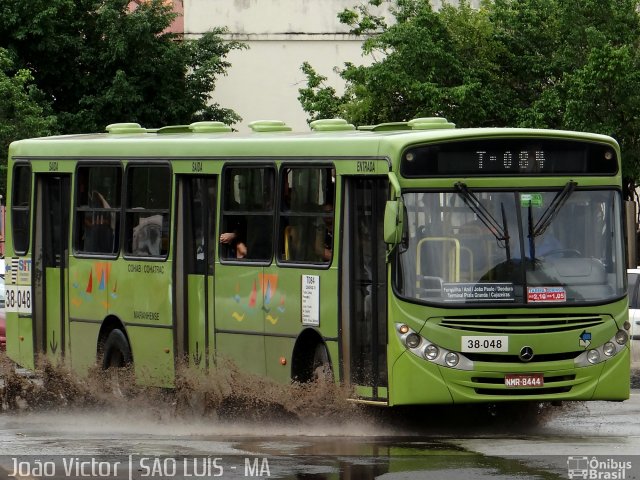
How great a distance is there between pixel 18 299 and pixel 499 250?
7371 millimetres

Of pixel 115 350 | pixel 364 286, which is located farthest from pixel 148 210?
pixel 364 286

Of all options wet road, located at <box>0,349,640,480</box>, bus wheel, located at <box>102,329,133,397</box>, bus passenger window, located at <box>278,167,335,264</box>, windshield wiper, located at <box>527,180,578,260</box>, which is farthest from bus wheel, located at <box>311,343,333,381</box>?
bus wheel, located at <box>102,329,133,397</box>

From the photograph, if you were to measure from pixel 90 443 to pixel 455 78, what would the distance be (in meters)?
22.8

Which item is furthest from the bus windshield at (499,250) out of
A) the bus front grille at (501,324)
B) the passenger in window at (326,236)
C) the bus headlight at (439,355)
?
the passenger in window at (326,236)

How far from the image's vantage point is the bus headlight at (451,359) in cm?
1301

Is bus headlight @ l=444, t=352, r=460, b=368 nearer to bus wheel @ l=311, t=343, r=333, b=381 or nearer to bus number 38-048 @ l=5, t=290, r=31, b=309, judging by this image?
bus wheel @ l=311, t=343, r=333, b=381

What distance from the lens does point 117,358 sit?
56.0 ft

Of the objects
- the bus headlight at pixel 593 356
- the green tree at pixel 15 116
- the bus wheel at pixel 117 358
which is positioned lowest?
the bus wheel at pixel 117 358

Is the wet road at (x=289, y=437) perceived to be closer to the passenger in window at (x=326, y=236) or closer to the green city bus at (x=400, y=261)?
the green city bus at (x=400, y=261)

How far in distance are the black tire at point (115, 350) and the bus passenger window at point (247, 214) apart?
7.03ft

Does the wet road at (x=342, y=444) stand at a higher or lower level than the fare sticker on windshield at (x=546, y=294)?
lower

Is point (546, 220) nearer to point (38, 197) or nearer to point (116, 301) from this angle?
point (116, 301)

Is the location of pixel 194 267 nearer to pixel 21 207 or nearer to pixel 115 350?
pixel 115 350

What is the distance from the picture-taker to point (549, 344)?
43.1 ft
